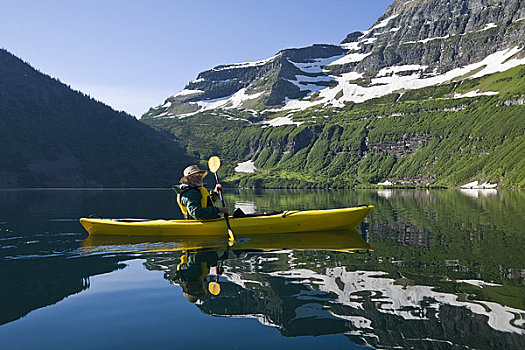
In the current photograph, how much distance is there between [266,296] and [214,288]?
167cm

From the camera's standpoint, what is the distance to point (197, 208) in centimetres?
2012

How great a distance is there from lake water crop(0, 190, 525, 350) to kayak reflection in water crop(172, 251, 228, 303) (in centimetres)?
4

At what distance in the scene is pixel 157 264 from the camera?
1517cm

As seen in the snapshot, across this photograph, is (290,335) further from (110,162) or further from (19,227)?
(110,162)

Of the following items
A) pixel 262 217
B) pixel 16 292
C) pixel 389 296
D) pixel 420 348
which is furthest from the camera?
pixel 262 217

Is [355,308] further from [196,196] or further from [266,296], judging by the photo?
[196,196]

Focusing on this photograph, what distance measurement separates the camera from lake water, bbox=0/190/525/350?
309 inches

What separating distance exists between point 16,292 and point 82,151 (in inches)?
7808

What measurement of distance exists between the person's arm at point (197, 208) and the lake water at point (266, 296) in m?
1.61

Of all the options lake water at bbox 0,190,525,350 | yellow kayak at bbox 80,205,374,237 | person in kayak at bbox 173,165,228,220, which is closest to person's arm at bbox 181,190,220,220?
person in kayak at bbox 173,165,228,220

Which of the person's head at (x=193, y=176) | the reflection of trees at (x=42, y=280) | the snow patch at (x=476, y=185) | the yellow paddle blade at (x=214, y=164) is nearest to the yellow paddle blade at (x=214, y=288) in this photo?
the reflection of trees at (x=42, y=280)

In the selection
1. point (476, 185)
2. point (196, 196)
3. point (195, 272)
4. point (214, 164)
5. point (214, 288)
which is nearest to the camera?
point (214, 288)

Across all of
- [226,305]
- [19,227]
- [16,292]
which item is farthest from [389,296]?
[19,227]

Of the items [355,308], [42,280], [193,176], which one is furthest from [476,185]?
[42,280]
